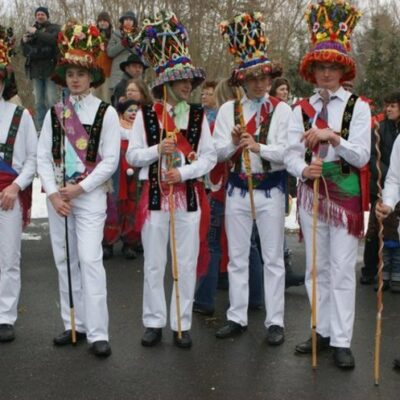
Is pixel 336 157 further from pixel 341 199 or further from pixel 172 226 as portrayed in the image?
Answer: pixel 172 226

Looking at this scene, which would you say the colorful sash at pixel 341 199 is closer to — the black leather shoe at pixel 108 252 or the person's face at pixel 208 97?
the person's face at pixel 208 97

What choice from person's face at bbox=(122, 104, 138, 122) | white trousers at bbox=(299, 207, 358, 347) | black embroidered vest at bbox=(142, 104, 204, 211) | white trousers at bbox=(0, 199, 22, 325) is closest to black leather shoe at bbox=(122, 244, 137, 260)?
person's face at bbox=(122, 104, 138, 122)

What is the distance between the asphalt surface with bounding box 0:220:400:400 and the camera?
4453 mm

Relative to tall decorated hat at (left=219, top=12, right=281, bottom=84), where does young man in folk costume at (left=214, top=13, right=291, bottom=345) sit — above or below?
below

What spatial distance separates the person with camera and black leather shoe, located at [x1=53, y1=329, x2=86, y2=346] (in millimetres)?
7276

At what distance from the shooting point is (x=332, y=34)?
496 cm

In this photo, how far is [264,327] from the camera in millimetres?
5805

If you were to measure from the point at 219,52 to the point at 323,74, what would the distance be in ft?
45.8

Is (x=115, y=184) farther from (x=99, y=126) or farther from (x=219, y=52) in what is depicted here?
(x=219, y=52)

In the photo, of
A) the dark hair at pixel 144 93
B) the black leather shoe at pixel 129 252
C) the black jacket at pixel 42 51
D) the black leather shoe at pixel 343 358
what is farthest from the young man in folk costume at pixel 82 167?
the black jacket at pixel 42 51

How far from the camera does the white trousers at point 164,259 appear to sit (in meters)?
5.30

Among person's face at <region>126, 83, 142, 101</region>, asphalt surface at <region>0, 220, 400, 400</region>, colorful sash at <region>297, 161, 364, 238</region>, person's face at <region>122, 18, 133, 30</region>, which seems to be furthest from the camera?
person's face at <region>122, 18, 133, 30</region>

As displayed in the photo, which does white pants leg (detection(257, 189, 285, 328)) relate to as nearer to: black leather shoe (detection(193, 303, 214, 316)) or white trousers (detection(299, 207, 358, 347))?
white trousers (detection(299, 207, 358, 347))

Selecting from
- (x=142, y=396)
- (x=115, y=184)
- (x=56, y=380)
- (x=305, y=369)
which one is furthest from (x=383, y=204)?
(x=115, y=184)
